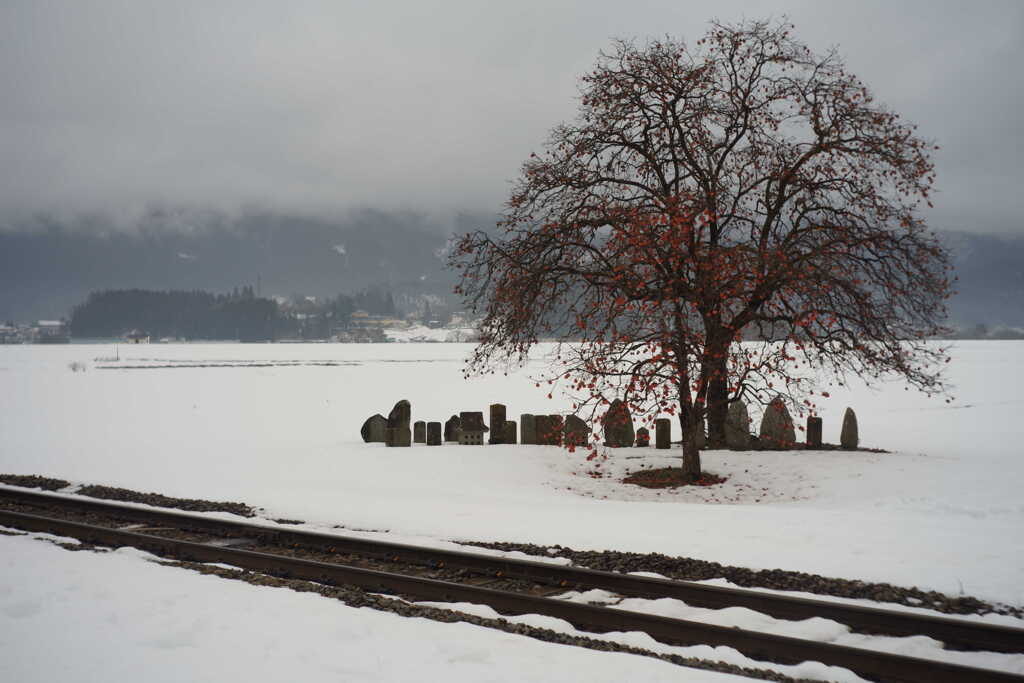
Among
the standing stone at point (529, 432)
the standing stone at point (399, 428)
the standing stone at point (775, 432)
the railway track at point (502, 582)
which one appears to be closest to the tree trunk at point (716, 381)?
the standing stone at point (775, 432)

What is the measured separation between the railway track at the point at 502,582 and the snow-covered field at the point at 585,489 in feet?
2.96

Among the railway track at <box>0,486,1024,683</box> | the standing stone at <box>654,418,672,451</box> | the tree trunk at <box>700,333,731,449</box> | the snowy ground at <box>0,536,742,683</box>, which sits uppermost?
the tree trunk at <box>700,333,731,449</box>

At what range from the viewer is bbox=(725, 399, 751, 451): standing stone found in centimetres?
1825

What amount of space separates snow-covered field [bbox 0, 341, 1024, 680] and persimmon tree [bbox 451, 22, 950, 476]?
6.81 feet

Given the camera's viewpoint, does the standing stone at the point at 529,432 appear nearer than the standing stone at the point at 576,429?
No

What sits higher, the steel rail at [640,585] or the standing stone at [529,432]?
the standing stone at [529,432]

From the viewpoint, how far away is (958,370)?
56.8 meters

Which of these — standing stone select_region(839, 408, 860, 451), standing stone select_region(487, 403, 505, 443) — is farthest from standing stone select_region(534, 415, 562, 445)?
standing stone select_region(839, 408, 860, 451)

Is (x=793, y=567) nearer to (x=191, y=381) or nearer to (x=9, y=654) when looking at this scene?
(x=9, y=654)

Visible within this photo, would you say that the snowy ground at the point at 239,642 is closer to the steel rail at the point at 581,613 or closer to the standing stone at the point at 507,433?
the steel rail at the point at 581,613

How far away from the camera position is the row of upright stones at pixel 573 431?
18281 millimetres

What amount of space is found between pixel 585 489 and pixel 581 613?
8054 millimetres

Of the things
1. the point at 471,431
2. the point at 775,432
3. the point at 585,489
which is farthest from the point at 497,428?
the point at 775,432

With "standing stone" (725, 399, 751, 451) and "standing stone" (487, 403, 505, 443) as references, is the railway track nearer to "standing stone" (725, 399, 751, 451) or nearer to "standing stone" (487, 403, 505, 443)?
"standing stone" (487, 403, 505, 443)
